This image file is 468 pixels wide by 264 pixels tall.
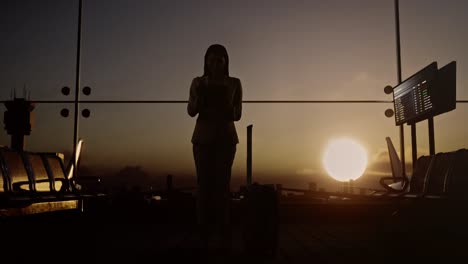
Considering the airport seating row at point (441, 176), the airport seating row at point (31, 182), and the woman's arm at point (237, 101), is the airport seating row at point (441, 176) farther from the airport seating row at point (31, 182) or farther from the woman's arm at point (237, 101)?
the airport seating row at point (31, 182)

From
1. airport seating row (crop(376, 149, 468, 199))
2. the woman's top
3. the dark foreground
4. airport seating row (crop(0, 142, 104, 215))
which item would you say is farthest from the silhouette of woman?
airport seating row (crop(376, 149, 468, 199))

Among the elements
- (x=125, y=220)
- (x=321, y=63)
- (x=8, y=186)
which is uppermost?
(x=321, y=63)

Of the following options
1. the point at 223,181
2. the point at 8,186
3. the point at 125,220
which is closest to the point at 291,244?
the point at 223,181

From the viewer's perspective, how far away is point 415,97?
18.9 feet

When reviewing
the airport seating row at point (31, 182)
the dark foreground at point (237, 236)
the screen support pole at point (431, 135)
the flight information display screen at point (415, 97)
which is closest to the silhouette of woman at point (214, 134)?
the dark foreground at point (237, 236)

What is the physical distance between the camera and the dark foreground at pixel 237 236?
11.0 ft

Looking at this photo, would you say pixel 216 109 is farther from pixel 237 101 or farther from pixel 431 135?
pixel 431 135

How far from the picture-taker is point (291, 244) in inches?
165

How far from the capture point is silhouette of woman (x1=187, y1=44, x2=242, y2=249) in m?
3.20

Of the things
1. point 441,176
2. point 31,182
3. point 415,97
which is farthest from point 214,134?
point 415,97

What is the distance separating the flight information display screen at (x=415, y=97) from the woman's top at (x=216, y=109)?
274 cm

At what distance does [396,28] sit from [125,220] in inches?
165

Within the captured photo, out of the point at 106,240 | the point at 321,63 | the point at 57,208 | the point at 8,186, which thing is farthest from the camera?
the point at 321,63

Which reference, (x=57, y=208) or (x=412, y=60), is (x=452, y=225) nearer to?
(x=412, y=60)
